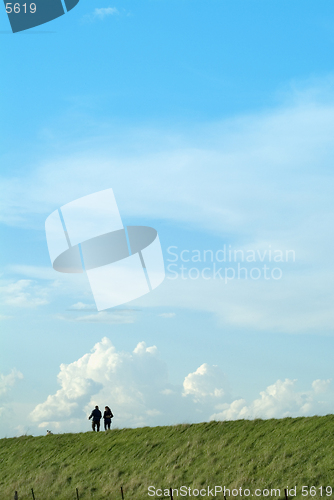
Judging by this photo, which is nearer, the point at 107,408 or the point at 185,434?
the point at 185,434

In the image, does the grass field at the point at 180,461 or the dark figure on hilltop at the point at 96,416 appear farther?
the dark figure on hilltop at the point at 96,416

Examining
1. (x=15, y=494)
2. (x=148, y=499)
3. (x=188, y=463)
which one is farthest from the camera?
(x=15, y=494)

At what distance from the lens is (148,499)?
22.8 metres

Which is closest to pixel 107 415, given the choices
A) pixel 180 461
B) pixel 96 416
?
pixel 96 416

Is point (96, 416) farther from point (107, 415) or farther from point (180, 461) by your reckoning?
point (180, 461)

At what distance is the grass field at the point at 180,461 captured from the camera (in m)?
21.8

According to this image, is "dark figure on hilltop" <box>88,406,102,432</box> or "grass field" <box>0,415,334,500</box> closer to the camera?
"grass field" <box>0,415,334,500</box>

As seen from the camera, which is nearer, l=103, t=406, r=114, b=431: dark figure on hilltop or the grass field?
the grass field

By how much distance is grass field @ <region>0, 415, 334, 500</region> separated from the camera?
71.5 ft

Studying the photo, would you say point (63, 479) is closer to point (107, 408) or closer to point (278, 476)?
point (107, 408)

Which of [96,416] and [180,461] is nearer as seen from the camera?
[180,461]

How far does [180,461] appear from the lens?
25.3 metres

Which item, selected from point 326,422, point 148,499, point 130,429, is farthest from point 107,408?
point 326,422

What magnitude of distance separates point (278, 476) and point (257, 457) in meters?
1.97
